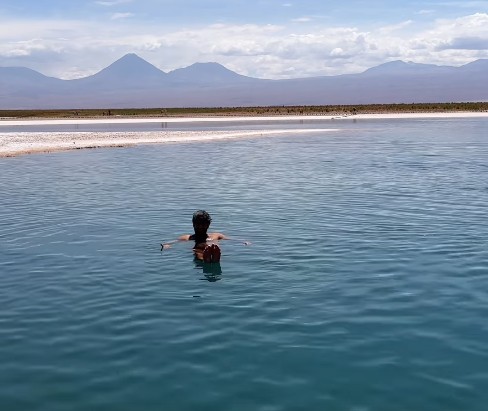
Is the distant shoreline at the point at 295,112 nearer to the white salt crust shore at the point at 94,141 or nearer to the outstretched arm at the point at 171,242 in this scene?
the white salt crust shore at the point at 94,141

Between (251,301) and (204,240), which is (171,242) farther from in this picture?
(251,301)

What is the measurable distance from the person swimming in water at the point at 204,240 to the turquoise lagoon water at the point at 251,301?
0.31 metres

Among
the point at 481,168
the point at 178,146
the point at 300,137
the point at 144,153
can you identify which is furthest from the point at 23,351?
the point at 300,137

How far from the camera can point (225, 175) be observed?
34531 millimetres

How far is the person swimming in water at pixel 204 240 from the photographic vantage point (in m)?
15.5

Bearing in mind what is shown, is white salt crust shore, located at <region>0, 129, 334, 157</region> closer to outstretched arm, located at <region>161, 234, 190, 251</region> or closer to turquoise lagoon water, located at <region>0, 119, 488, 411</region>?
turquoise lagoon water, located at <region>0, 119, 488, 411</region>

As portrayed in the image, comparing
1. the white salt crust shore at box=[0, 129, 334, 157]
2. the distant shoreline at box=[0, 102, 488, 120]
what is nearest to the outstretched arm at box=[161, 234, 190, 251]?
the white salt crust shore at box=[0, 129, 334, 157]

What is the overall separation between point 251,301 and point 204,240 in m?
4.19

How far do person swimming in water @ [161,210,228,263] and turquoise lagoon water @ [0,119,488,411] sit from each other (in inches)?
12.2

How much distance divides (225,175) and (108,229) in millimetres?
14090

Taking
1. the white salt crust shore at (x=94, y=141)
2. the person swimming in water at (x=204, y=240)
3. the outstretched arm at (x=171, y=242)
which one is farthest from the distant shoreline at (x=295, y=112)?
the person swimming in water at (x=204, y=240)

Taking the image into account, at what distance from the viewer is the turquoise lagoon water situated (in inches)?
373

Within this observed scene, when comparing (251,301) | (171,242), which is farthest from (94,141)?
(251,301)

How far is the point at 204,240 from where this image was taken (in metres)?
17.1
